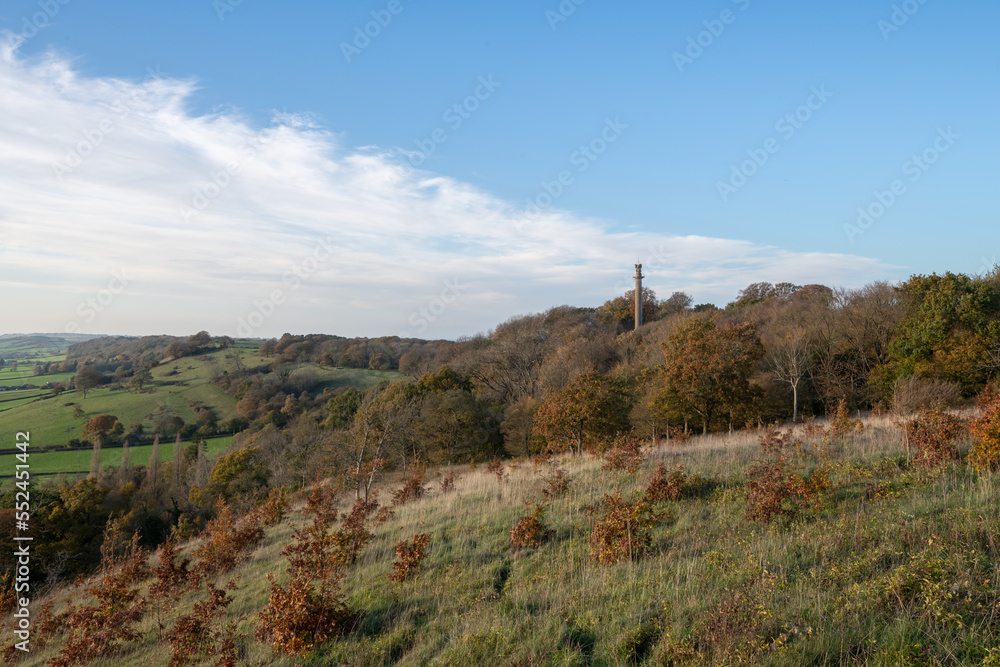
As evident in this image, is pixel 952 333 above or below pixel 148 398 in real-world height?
above

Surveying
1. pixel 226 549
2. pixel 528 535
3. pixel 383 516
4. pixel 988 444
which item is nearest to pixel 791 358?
pixel 988 444

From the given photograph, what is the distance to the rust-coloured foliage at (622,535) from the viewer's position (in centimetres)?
635

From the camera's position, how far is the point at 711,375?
22484mm

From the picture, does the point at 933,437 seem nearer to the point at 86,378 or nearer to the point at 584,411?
the point at 584,411

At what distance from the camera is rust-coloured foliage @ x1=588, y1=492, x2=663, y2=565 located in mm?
6348

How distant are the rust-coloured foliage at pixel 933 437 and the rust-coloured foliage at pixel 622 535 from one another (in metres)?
4.82

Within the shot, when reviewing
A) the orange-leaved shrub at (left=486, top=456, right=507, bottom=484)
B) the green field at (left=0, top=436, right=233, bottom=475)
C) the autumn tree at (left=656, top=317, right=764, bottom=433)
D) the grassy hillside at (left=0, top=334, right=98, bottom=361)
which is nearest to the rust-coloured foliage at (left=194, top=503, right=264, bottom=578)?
the orange-leaved shrub at (left=486, top=456, right=507, bottom=484)

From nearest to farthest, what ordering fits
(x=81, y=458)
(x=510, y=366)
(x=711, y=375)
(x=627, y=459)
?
(x=627, y=459) → (x=711, y=375) → (x=81, y=458) → (x=510, y=366)

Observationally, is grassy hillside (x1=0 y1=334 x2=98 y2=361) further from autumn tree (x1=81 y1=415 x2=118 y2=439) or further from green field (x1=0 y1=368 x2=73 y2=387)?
autumn tree (x1=81 y1=415 x2=118 y2=439)

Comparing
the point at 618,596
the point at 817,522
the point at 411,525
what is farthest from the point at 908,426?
the point at 411,525

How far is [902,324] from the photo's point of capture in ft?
89.8

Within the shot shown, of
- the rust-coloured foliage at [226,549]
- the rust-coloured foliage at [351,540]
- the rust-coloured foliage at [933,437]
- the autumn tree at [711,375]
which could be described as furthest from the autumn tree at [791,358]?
the rust-coloured foliage at [226,549]

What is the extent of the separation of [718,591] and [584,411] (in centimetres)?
1620

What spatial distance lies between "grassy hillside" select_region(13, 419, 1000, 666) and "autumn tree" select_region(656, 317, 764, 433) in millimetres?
13935
